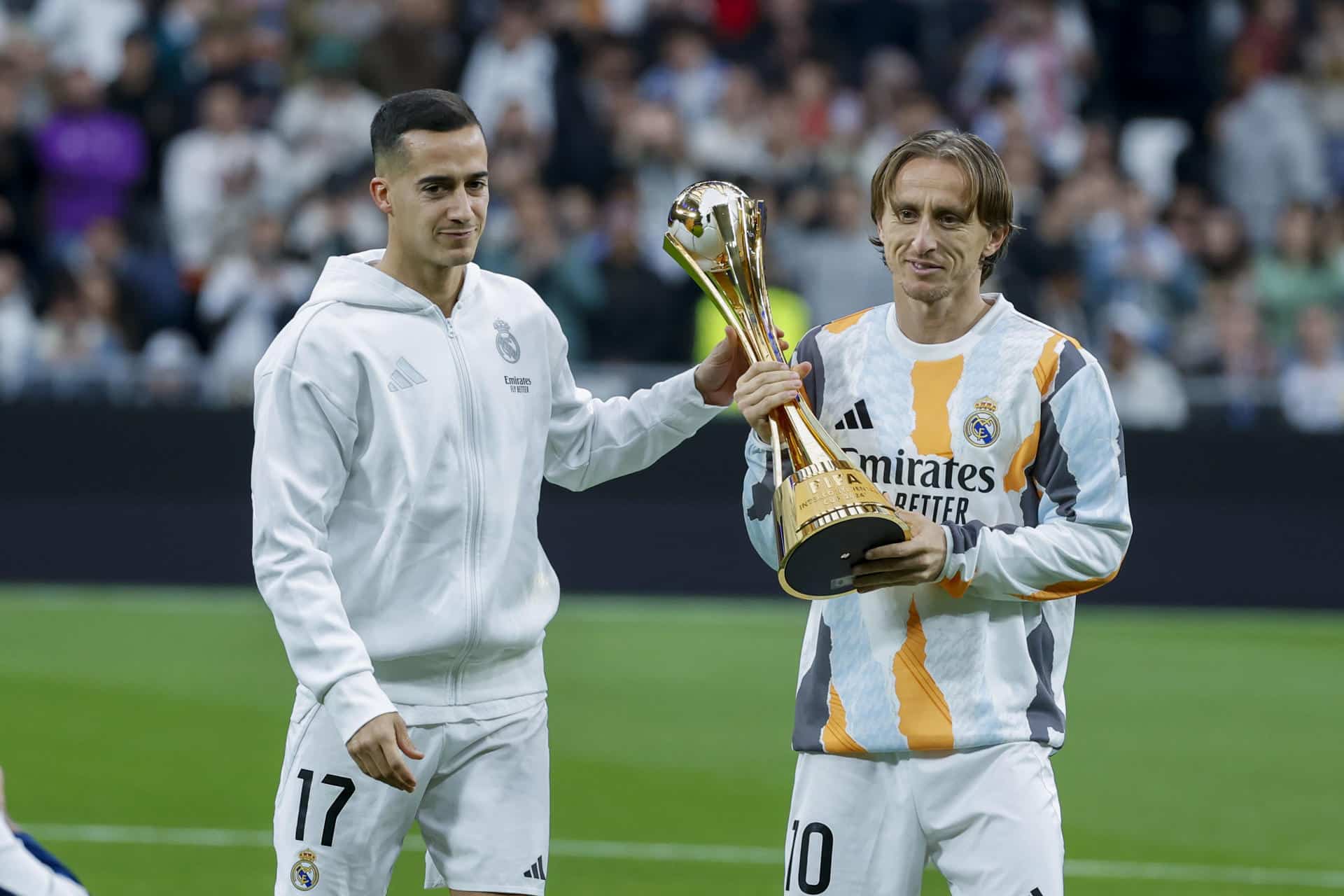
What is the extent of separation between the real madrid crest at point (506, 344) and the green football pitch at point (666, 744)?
2932 millimetres

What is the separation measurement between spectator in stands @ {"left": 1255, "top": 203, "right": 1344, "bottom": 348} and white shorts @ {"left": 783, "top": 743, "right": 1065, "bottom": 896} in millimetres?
9088

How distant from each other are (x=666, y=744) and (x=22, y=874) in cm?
578

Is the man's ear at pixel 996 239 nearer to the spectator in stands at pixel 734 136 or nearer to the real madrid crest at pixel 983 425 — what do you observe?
the real madrid crest at pixel 983 425

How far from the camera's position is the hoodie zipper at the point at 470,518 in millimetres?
4016

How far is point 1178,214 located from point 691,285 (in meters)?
3.64

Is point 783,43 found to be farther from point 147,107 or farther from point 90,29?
point 90,29

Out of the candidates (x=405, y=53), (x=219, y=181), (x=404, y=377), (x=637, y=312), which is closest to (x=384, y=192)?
(x=404, y=377)

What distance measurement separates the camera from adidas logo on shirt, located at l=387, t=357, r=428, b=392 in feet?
13.1

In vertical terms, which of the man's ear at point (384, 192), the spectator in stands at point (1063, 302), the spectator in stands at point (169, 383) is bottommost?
the man's ear at point (384, 192)

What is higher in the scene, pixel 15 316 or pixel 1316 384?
pixel 15 316

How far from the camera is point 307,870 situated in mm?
3980

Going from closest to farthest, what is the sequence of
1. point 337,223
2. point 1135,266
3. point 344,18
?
point 337,223 < point 1135,266 < point 344,18

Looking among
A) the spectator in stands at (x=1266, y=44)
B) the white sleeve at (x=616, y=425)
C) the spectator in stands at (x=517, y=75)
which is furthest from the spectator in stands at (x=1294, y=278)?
the white sleeve at (x=616, y=425)

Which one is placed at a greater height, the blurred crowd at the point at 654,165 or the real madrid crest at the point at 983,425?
the blurred crowd at the point at 654,165
